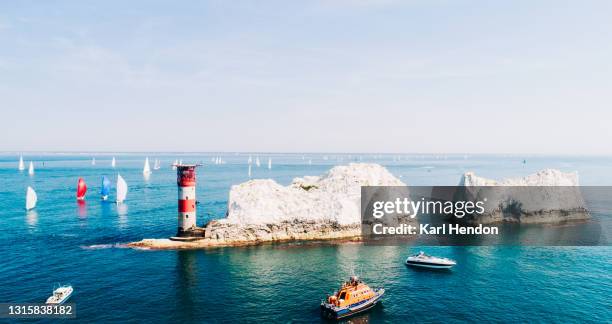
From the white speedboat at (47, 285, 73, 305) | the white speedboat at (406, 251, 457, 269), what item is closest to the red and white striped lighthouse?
the white speedboat at (47, 285, 73, 305)

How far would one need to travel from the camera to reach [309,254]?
62906mm

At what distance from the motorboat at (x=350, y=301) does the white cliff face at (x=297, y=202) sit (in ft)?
96.3

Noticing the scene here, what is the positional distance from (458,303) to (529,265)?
853 inches

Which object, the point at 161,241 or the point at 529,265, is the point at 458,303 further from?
the point at 161,241

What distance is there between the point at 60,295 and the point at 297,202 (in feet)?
135

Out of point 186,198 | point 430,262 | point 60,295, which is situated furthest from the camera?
point 186,198

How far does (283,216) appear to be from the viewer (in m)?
71.9

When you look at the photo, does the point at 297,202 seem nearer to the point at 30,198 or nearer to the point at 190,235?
the point at 190,235

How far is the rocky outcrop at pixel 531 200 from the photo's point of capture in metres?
89.5

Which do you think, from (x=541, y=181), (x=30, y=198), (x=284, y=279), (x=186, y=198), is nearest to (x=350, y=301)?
(x=284, y=279)

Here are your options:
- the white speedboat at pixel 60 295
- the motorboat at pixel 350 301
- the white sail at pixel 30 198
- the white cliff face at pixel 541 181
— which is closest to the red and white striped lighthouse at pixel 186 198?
the white speedboat at pixel 60 295

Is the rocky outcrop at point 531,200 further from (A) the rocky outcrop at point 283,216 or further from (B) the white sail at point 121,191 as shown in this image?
(B) the white sail at point 121,191

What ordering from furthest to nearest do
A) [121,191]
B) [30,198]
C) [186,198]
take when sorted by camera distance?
[121,191] < [30,198] < [186,198]

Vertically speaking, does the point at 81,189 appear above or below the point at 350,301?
above
